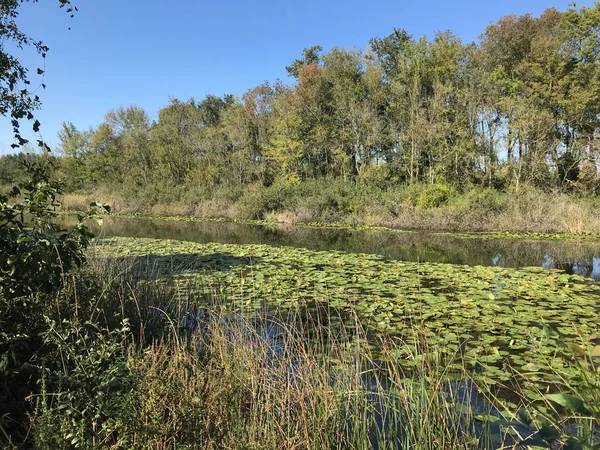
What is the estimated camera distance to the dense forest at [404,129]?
74.4 ft

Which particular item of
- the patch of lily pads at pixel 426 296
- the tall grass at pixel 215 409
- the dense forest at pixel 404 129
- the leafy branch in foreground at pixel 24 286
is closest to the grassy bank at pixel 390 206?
the dense forest at pixel 404 129

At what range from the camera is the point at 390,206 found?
21.8 m

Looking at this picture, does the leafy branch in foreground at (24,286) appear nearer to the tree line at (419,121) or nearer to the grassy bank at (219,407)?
the grassy bank at (219,407)

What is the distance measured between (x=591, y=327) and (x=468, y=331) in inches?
65.5

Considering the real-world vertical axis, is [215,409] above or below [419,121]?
below

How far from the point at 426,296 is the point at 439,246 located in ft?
27.3

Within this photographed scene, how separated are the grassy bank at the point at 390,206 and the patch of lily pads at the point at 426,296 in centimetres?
1008

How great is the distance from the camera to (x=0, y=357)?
7.18 feet

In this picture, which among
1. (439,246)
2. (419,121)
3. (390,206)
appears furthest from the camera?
(419,121)

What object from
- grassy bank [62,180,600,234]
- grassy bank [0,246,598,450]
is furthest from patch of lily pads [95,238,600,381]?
grassy bank [62,180,600,234]

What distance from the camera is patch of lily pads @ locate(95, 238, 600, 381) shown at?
14.0 ft

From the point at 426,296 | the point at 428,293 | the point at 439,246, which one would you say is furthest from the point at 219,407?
the point at 439,246

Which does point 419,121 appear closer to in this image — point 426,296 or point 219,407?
point 426,296

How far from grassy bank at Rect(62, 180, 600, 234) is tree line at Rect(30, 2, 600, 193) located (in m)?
2.75
